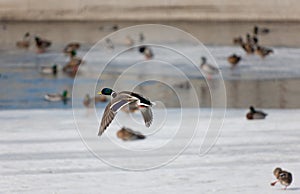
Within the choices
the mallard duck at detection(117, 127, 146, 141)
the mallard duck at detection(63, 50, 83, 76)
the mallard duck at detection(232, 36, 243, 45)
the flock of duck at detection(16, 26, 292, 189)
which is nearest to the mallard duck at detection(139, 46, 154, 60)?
the flock of duck at detection(16, 26, 292, 189)

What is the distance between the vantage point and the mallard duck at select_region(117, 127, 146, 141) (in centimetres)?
1062

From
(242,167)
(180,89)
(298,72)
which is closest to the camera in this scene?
(242,167)

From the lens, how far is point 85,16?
2556cm

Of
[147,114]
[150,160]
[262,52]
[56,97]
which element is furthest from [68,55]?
[147,114]

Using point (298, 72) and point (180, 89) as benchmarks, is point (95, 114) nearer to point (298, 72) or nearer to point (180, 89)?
point (180, 89)

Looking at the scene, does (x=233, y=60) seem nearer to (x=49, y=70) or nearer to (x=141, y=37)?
(x=49, y=70)

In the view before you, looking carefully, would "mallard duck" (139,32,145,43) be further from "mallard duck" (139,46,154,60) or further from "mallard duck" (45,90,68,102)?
"mallard duck" (45,90,68,102)

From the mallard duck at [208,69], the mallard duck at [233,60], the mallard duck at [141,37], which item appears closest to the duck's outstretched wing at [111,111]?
the mallard duck at [208,69]

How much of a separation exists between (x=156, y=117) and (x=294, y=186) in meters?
2.30

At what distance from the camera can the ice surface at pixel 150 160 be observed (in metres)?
8.42

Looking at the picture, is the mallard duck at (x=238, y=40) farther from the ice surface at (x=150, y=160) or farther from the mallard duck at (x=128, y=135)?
the mallard duck at (x=128, y=135)

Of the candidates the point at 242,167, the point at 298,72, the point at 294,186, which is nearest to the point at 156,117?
the point at 242,167

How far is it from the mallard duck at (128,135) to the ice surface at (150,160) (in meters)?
0.09

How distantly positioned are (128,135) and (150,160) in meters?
1.02
